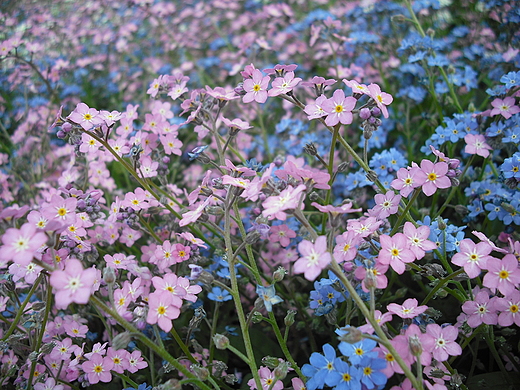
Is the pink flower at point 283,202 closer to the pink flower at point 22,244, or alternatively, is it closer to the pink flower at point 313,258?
the pink flower at point 313,258

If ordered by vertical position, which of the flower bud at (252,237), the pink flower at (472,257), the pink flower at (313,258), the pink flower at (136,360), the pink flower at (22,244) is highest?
the pink flower at (22,244)

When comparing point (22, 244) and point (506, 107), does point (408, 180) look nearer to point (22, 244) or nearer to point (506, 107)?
point (506, 107)

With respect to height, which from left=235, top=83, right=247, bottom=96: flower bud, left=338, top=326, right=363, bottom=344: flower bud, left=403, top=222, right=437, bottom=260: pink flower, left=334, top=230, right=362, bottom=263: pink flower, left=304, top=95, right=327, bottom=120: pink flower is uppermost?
left=235, top=83, right=247, bottom=96: flower bud

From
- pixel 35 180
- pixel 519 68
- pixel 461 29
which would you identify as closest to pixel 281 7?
pixel 461 29

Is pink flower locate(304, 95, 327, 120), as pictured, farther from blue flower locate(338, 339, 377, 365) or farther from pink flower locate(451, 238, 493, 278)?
blue flower locate(338, 339, 377, 365)

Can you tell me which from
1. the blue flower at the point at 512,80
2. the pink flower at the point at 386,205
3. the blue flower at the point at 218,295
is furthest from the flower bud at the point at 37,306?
the blue flower at the point at 512,80

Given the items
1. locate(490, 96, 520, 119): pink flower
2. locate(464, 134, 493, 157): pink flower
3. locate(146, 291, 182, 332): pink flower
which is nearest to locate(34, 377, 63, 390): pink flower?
locate(146, 291, 182, 332): pink flower

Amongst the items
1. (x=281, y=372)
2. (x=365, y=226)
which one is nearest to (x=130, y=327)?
(x=281, y=372)
